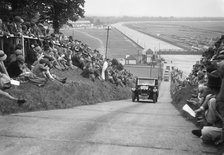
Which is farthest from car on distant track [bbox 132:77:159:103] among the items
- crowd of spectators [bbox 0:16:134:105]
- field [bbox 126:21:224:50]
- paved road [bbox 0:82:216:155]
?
paved road [bbox 0:82:216:155]

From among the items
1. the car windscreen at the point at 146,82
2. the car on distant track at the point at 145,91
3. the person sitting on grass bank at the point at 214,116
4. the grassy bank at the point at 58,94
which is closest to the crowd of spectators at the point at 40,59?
the grassy bank at the point at 58,94

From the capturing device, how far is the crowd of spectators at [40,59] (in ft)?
45.6

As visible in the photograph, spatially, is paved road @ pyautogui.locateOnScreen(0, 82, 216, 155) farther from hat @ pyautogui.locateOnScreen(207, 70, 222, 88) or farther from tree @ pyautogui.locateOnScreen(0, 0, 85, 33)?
tree @ pyautogui.locateOnScreen(0, 0, 85, 33)

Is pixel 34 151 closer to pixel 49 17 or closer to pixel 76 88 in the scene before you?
pixel 76 88

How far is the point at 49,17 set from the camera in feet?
96.3

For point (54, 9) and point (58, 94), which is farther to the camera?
point (54, 9)

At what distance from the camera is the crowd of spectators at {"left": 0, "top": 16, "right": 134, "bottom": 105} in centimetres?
1391

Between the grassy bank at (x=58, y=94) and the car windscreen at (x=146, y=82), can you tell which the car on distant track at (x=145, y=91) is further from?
the grassy bank at (x=58, y=94)

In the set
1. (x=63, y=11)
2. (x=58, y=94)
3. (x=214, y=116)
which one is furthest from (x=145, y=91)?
(x=214, y=116)

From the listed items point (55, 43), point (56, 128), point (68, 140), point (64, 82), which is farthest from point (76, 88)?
point (68, 140)

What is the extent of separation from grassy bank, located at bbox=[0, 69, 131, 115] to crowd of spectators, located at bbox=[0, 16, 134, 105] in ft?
0.88

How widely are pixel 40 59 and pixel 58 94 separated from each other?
A: 61.2 inches

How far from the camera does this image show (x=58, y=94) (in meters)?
15.4

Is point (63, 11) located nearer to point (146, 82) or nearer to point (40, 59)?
point (146, 82)
